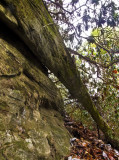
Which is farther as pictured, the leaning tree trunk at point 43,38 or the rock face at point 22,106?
the leaning tree trunk at point 43,38

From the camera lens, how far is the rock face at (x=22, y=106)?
5.35ft

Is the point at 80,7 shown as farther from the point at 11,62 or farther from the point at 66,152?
the point at 66,152

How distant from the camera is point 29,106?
2.32 metres

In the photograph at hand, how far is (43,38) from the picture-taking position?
9.29 ft

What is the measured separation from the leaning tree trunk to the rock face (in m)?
0.29

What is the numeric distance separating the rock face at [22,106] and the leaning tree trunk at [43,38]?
0.29 meters

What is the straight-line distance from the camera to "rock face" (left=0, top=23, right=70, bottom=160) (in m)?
1.63

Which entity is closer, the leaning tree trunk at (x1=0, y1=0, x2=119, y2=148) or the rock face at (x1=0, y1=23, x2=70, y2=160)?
the rock face at (x1=0, y1=23, x2=70, y2=160)

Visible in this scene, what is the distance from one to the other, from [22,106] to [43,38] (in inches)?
57.9

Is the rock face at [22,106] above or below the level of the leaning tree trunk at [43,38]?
below

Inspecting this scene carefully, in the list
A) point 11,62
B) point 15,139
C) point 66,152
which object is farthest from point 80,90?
point 15,139

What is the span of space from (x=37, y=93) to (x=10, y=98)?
81 centimetres

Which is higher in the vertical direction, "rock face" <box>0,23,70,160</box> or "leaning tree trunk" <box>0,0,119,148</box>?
"leaning tree trunk" <box>0,0,119,148</box>

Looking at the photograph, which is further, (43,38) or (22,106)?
(43,38)
